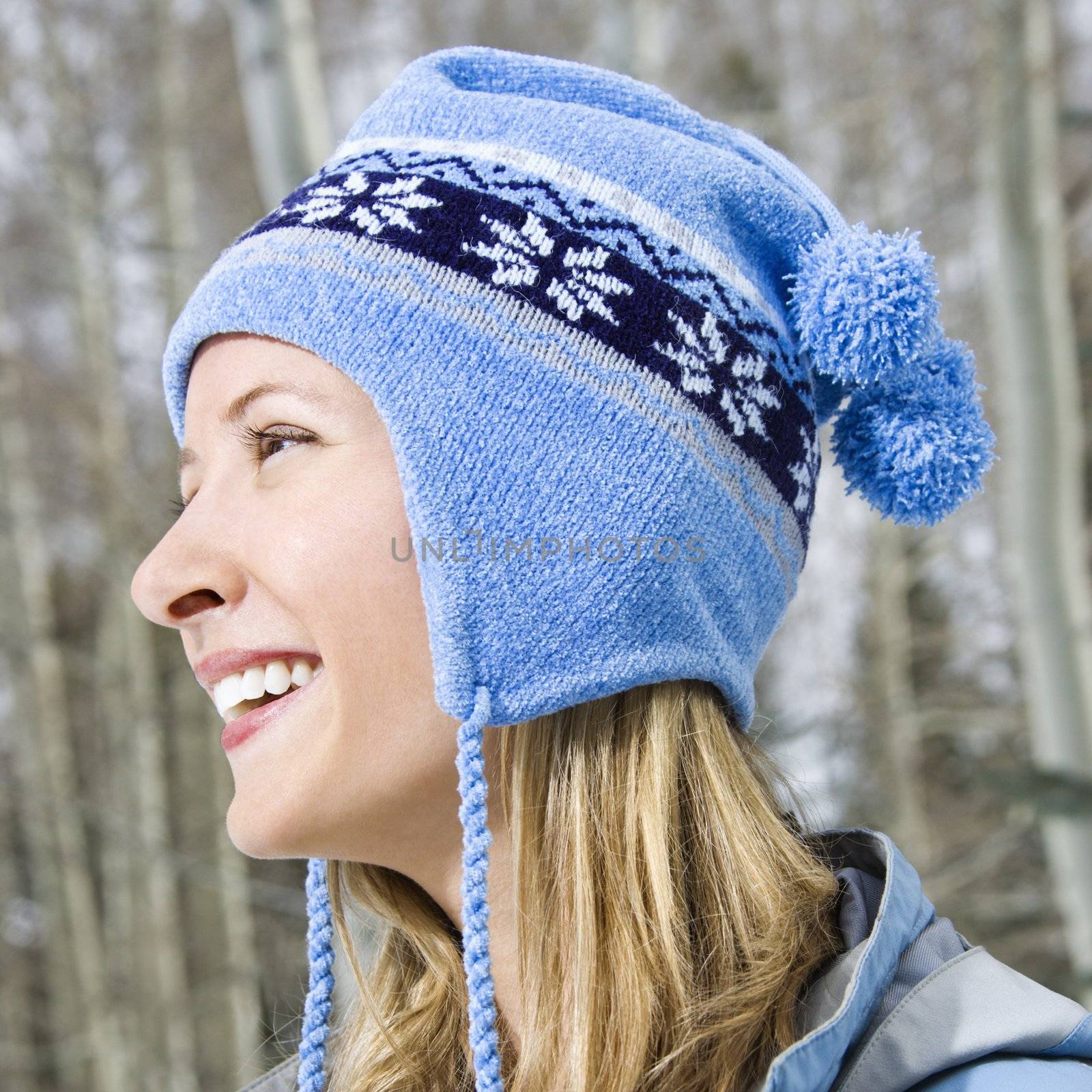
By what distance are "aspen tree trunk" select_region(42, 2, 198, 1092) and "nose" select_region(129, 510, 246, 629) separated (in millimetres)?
Answer: 6279

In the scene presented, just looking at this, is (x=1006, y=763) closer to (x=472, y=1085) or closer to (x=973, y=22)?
(x=973, y=22)

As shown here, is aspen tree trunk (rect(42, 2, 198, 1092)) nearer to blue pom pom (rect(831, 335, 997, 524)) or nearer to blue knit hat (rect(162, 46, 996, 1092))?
blue knit hat (rect(162, 46, 996, 1092))

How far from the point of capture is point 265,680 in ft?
5.34

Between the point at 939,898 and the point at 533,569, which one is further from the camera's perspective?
the point at 939,898

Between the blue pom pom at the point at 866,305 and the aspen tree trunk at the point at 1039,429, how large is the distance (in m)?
2.53

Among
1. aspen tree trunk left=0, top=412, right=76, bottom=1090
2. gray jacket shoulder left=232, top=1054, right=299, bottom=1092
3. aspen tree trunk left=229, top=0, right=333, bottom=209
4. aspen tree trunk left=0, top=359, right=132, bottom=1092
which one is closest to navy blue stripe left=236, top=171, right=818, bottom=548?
gray jacket shoulder left=232, top=1054, right=299, bottom=1092

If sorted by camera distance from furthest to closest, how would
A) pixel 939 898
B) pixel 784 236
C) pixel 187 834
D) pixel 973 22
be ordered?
1. pixel 187 834
2. pixel 939 898
3. pixel 973 22
4. pixel 784 236

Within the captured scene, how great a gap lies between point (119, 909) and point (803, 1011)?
10339 mm

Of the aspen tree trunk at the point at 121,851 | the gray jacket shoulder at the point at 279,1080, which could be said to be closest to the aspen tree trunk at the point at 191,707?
the aspen tree trunk at the point at 121,851

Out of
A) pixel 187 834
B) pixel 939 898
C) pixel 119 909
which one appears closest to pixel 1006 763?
pixel 939 898

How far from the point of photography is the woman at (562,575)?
4.91 feet

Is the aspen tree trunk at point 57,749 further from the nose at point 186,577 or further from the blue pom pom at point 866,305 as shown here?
the blue pom pom at point 866,305

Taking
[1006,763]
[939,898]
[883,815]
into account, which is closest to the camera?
[939,898]

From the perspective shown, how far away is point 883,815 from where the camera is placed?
34.1 feet
